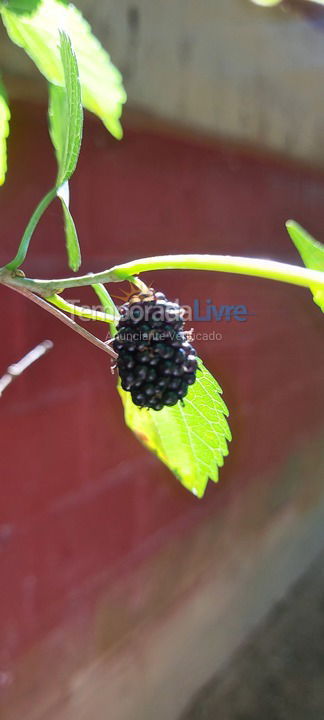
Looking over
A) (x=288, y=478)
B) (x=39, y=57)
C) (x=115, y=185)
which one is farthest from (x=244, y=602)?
(x=39, y=57)

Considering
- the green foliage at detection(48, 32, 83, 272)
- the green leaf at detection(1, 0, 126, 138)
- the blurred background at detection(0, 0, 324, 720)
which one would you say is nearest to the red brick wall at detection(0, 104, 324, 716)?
the blurred background at detection(0, 0, 324, 720)

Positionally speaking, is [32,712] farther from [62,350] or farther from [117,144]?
[117,144]

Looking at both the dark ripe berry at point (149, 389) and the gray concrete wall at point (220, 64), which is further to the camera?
the gray concrete wall at point (220, 64)

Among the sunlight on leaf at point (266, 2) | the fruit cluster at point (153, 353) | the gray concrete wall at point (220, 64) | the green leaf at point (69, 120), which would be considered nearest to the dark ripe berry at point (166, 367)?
the fruit cluster at point (153, 353)

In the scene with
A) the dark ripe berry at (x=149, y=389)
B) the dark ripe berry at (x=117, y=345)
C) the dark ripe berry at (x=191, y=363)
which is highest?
the dark ripe berry at (x=117, y=345)

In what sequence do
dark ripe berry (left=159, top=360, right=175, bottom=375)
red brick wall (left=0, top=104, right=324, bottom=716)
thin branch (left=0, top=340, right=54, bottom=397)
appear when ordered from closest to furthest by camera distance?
dark ripe berry (left=159, top=360, right=175, bottom=375) < thin branch (left=0, top=340, right=54, bottom=397) < red brick wall (left=0, top=104, right=324, bottom=716)

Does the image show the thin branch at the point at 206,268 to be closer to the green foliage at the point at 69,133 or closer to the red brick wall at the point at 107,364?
the green foliage at the point at 69,133

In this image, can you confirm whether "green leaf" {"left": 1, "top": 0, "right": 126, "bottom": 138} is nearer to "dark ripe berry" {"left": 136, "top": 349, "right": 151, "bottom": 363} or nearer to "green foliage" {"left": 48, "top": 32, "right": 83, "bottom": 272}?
"green foliage" {"left": 48, "top": 32, "right": 83, "bottom": 272}
